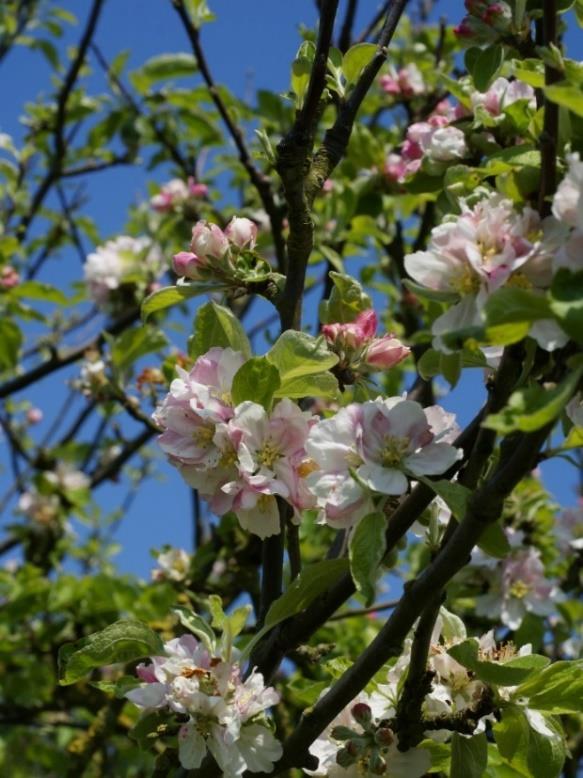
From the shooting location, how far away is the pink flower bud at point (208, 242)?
1478mm

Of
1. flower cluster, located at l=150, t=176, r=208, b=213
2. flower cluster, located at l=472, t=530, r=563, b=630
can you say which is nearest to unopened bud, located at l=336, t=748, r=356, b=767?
flower cluster, located at l=472, t=530, r=563, b=630

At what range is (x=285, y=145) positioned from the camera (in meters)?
1.43

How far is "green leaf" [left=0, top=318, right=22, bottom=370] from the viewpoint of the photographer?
365 cm

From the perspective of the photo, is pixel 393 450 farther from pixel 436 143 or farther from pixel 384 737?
pixel 436 143

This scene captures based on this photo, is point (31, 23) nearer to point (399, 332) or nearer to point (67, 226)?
point (67, 226)

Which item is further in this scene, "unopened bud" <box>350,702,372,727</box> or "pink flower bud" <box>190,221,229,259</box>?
"pink flower bud" <box>190,221,229,259</box>

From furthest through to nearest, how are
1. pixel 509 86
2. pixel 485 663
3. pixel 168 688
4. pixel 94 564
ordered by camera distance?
pixel 94 564, pixel 509 86, pixel 168 688, pixel 485 663

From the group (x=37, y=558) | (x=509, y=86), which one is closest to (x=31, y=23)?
(x=37, y=558)

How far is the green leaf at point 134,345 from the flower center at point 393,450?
5.73 feet

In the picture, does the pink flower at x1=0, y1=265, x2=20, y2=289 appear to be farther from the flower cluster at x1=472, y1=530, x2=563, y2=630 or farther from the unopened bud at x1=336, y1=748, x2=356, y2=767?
the unopened bud at x1=336, y1=748, x2=356, y2=767

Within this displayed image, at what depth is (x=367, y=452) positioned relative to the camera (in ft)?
4.03

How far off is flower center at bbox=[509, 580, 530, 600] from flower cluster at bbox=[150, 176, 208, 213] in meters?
2.17

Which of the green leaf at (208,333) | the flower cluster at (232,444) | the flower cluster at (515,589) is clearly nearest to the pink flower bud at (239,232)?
the green leaf at (208,333)

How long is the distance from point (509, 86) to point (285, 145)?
530 millimetres
